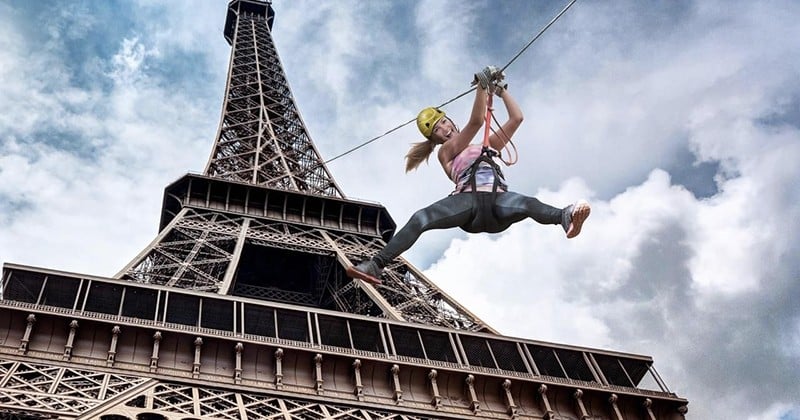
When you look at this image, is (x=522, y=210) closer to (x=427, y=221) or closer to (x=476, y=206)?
(x=476, y=206)

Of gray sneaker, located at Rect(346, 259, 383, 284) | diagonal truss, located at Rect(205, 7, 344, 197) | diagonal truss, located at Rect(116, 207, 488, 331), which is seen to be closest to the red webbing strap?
gray sneaker, located at Rect(346, 259, 383, 284)

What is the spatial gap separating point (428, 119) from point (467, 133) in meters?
0.65

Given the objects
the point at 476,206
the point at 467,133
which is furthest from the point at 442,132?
the point at 476,206

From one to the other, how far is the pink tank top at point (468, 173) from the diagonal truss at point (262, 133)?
29601 millimetres

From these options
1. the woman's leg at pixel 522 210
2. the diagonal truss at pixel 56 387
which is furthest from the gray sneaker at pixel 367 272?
the diagonal truss at pixel 56 387

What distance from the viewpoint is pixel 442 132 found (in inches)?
360

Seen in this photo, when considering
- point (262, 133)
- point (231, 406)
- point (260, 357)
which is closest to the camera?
point (231, 406)

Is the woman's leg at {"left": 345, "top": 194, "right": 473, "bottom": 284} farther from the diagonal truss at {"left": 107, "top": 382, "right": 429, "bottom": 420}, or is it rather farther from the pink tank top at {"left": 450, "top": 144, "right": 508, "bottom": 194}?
the diagonal truss at {"left": 107, "top": 382, "right": 429, "bottom": 420}

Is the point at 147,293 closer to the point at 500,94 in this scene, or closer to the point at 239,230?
the point at 239,230

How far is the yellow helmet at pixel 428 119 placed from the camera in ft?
30.0

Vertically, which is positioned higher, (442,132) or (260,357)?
(260,357)

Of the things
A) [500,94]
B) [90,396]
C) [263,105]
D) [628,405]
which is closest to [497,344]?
[628,405]

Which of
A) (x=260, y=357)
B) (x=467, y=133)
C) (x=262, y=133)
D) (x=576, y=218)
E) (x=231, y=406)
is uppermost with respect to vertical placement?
(x=262, y=133)

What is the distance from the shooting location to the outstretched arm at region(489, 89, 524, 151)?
889 centimetres
